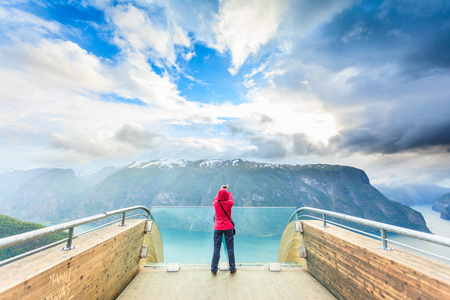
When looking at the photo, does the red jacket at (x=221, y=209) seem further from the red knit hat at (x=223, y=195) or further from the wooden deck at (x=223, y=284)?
the wooden deck at (x=223, y=284)

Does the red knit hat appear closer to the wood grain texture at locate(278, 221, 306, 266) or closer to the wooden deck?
the wooden deck

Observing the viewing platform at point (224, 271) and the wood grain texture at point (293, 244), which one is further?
the wood grain texture at point (293, 244)

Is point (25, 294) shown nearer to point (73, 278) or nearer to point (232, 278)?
point (73, 278)

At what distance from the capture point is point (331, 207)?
190125 millimetres

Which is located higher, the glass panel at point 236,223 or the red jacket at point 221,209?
the red jacket at point 221,209

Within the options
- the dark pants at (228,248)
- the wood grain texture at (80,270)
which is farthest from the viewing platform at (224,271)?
the dark pants at (228,248)

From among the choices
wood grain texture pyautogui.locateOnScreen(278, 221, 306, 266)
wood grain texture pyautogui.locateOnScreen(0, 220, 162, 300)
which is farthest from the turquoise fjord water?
wood grain texture pyautogui.locateOnScreen(0, 220, 162, 300)

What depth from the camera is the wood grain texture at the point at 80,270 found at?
1.73 metres

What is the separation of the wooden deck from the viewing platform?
0.6 inches

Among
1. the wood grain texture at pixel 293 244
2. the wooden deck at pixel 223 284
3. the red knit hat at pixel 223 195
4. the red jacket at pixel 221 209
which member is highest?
the red knit hat at pixel 223 195

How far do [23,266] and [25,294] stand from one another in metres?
0.39

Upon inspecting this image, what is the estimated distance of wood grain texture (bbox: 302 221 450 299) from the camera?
6.30 feet

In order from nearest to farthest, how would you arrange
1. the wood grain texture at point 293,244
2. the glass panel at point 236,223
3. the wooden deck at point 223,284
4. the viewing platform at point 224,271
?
1. the viewing platform at point 224,271
2. the wooden deck at point 223,284
3. the wood grain texture at point 293,244
4. the glass panel at point 236,223

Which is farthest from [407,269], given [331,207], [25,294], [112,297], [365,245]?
[331,207]
